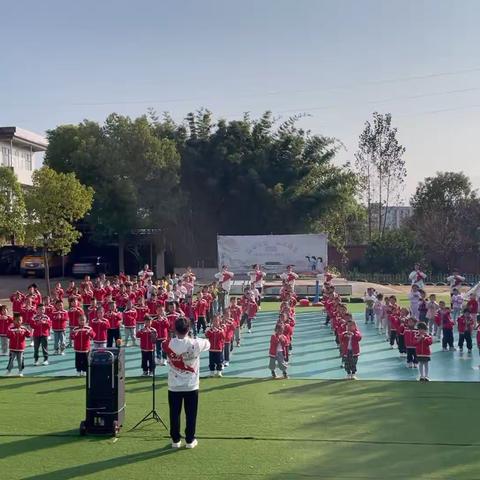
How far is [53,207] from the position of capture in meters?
26.6

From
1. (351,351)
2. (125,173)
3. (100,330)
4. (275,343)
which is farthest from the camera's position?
(125,173)

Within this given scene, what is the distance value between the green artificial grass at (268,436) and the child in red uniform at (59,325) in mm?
3915

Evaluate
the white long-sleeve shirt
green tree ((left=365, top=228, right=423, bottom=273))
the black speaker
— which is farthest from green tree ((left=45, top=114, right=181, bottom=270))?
the white long-sleeve shirt

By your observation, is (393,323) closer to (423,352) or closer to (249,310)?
(423,352)

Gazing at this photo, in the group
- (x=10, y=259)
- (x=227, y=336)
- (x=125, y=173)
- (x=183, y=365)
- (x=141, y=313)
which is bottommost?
(x=227, y=336)

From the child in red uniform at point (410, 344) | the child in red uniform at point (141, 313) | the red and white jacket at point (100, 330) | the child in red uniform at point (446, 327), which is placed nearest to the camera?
the child in red uniform at point (410, 344)

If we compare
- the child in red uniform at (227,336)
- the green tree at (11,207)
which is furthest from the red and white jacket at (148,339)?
the green tree at (11,207)

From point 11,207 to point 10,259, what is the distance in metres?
12.8

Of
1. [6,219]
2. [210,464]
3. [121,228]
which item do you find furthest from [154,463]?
[121,228]

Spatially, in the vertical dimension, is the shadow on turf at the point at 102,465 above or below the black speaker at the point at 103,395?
below

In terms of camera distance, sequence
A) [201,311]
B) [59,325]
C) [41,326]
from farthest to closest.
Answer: [201,311], [59,325], [41,326]

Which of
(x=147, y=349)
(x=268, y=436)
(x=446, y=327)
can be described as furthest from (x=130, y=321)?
(x=268, y=436)

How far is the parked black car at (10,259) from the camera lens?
3916cm

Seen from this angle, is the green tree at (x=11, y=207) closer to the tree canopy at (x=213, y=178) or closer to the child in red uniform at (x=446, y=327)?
the tree canopy at (x=213, y=178)
